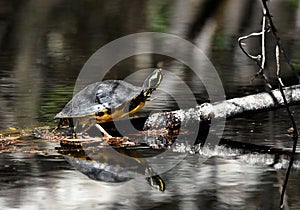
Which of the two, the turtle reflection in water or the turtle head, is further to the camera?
the turtle head

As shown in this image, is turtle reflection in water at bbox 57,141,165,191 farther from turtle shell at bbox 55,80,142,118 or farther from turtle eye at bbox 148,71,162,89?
turtle eye at bbox 148,71,162,89

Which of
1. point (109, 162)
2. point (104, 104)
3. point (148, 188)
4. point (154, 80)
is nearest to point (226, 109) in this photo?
point (154, 80)

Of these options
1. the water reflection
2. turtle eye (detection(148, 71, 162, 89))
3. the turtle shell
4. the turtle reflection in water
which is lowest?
the water reflection

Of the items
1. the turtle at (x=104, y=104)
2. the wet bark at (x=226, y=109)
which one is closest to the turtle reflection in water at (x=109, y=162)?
the turtle at (x=104, y=104)

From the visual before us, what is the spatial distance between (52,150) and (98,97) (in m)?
0.65

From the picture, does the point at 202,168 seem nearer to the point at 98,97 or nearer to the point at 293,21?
the point at 98,97

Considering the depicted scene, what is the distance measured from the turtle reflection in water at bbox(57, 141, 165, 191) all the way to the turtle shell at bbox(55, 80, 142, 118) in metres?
0.28

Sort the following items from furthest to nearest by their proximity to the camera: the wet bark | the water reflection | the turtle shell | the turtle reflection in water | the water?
the wet bark
the turtle shell
the turtle reflection in water
the water
the water reflection

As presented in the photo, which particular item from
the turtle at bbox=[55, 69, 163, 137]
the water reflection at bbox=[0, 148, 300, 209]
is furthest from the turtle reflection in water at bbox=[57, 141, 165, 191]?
the turtle at bbox=[55, 69, 163, 137]

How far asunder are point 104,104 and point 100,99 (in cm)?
6

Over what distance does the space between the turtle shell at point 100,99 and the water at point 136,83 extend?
1.19 ft

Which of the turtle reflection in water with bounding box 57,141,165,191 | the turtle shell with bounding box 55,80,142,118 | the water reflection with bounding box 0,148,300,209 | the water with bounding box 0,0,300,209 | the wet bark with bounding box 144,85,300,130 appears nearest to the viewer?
the water reflection with bounding box 0,148,300,209

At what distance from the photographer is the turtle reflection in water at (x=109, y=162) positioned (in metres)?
5.24

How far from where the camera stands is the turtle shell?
6.32 metres
